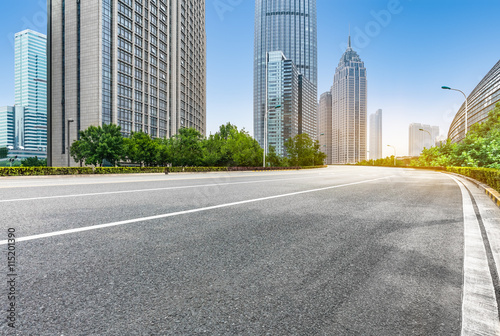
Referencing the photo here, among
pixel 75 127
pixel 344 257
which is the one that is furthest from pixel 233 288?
pixel 75 127

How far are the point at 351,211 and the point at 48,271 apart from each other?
5423mm

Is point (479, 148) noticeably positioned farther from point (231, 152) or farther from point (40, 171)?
point (40, 171)

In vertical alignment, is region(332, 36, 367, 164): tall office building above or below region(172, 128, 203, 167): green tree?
above

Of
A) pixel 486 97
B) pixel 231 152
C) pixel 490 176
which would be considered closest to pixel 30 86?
pixel 231 152

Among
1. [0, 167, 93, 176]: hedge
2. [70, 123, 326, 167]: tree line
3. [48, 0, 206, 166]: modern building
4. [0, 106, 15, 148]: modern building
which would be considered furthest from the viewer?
[0, 106, 15, 148]: modern building

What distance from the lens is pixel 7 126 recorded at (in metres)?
137

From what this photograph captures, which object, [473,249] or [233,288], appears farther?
[473,249]

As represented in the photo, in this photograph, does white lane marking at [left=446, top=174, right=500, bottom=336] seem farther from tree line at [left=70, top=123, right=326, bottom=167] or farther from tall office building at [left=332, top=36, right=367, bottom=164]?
tall office building at [left=332, top=36, right=367, bottom=164]

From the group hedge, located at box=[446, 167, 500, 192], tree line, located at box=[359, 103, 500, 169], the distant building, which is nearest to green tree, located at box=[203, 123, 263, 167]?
tree line, located at box=[359, 103, 500, 169]

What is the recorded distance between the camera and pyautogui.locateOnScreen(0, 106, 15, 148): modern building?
136125 mm

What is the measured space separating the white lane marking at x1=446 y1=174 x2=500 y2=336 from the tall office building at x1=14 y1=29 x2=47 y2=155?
9728 centimetres

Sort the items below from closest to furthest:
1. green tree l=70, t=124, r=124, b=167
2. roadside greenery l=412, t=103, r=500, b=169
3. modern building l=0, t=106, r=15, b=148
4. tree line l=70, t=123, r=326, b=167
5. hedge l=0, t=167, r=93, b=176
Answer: hedge l=0, t=167, r=93, b=176 < roadside greenery l=412, t=103, r=500, b=169 < tree line l=70, t=123, r=326, b=167 < green tree l=70, t=124, r=124, b=167 < modern building l=0, t=106, r=15, b=148

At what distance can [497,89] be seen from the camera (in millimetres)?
70000

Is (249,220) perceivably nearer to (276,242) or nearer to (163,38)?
(276,242)
